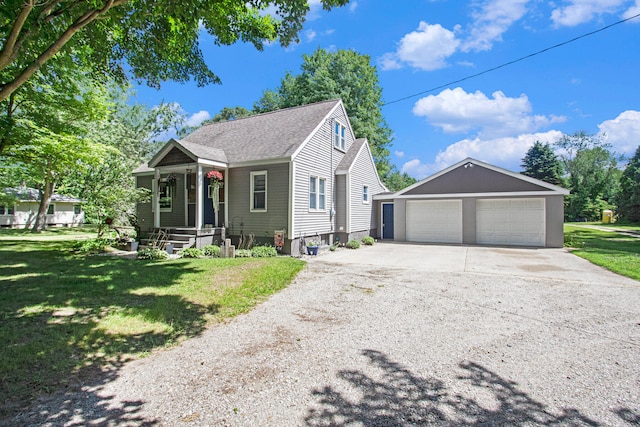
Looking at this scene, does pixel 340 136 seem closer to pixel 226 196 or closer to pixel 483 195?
pixel 226 196

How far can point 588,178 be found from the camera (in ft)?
145

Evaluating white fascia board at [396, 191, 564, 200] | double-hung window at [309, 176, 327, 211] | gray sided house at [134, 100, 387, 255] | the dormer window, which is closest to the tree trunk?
gray sided house at [134, 100, 387, 255]

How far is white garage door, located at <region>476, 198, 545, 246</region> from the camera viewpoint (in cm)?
1549

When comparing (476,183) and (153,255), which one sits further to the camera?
(476,183)

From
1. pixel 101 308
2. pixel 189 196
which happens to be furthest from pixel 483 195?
pixel 101 308

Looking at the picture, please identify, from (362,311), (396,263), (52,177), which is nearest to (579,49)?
(396,263)

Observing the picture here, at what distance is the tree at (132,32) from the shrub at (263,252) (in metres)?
5.78

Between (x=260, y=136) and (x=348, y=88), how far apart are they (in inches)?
598

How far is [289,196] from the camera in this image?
39.4 ft

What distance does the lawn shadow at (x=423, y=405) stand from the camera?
2.65 m

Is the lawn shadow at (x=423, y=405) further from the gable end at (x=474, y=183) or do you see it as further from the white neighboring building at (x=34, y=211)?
the white neighboring building at (x=34, y=211)

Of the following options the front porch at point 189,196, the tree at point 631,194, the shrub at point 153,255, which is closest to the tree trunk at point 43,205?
the front porch at point 189,196

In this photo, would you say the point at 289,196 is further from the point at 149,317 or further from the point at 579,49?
the point at 579,49

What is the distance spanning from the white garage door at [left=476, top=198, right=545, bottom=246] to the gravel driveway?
31.6 ft
